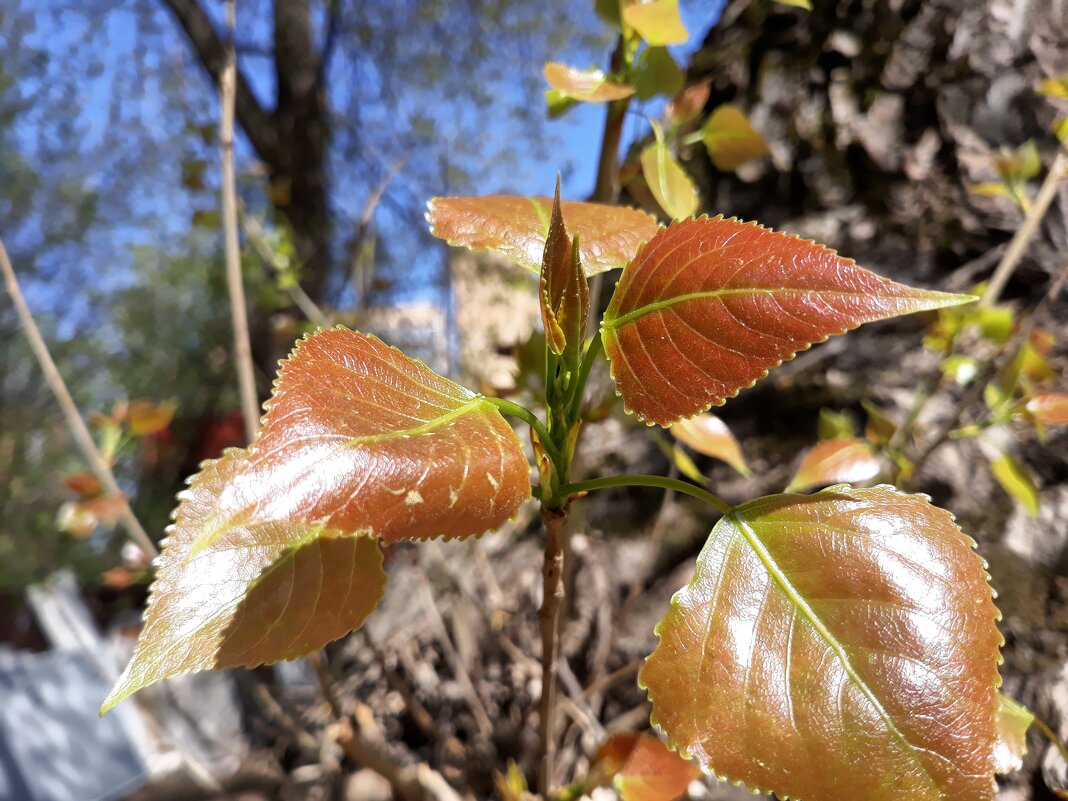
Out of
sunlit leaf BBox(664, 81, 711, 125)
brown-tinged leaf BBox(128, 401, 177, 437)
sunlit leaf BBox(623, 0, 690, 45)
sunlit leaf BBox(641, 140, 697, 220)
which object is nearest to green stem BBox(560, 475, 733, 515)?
sunlit leaf BBox(641, 140, 697, 220)

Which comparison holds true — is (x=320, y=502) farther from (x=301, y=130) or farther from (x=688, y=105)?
(x=301, y=130)

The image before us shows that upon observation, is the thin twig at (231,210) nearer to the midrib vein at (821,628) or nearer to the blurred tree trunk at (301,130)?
Answer: the midrib vein at (821,628)

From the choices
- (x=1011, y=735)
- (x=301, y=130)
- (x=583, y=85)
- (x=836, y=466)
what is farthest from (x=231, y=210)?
(x=301, y=130)

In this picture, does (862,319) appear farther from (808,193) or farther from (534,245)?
(808,193)

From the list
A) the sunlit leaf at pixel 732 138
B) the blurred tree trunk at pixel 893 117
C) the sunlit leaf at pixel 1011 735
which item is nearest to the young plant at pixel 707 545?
the sunlit leaf at pixel 1011 735

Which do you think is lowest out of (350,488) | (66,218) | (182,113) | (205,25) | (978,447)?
(978,447)

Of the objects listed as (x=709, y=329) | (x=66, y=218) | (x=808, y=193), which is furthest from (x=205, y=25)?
(x=709, y=329)

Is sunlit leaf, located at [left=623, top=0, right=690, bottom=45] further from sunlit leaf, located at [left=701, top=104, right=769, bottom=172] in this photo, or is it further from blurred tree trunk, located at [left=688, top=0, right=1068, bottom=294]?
blurred tree trunk, located at [left=688, top=0, right=1068, bottom=294]
